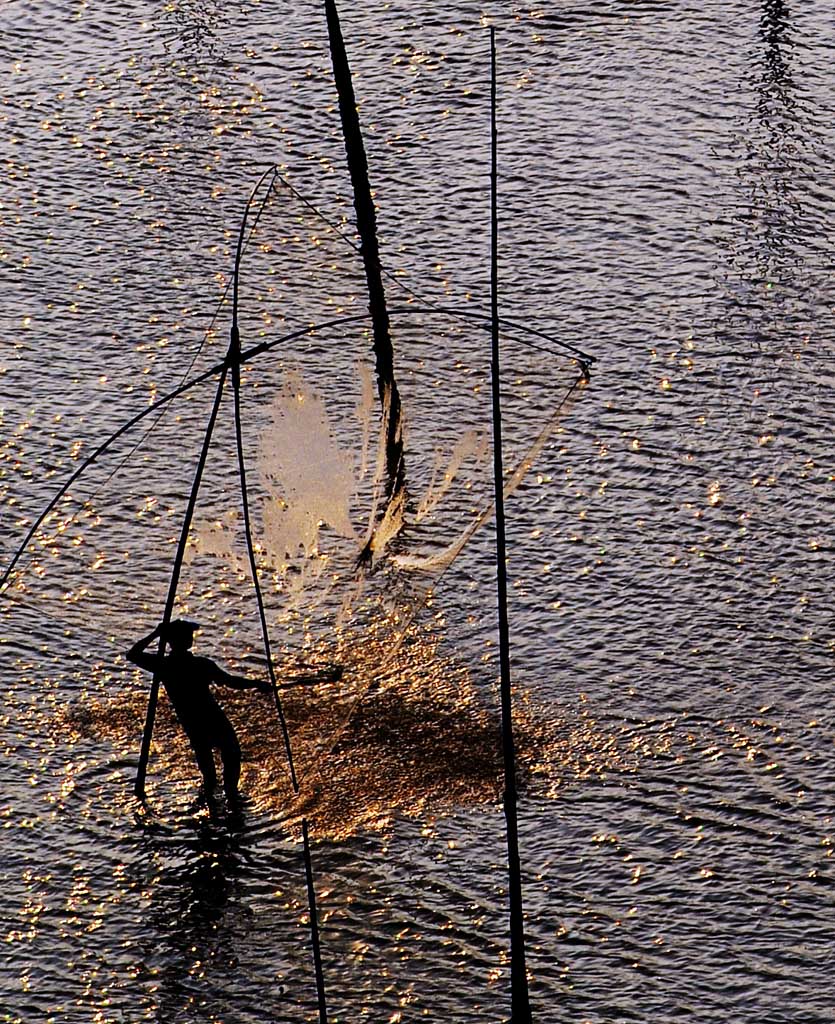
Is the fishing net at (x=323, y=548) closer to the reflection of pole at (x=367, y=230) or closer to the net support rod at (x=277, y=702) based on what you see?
the reflection of pole at (x=367, y=230)

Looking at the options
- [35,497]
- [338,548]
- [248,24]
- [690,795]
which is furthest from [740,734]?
[248,24]

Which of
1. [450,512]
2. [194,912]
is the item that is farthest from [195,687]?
[450,512]

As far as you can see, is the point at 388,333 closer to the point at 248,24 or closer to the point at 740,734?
the point at 740,734

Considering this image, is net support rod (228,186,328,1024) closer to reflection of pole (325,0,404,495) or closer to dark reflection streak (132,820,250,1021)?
dark reflection streak (132,820,250,1021)

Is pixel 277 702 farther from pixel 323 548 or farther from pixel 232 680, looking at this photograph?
pixel 323 548

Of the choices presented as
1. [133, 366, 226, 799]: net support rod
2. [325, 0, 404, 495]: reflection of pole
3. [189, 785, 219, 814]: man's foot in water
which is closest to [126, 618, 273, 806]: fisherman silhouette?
[133, 366, 226, 799]: net support rod
